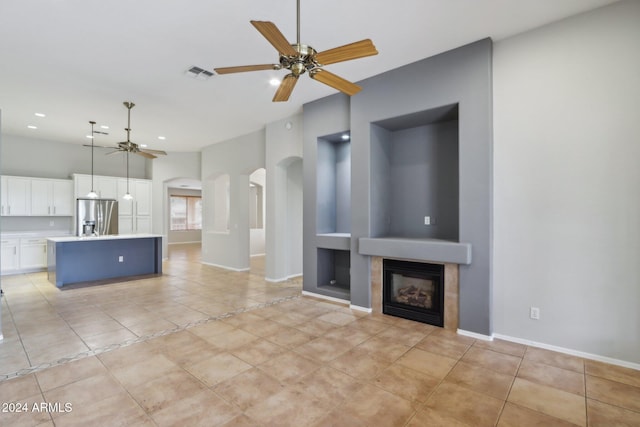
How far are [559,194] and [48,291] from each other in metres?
8.21

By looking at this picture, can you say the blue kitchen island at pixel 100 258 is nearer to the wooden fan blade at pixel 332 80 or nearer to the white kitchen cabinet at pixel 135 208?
the white kitchen cabinet at pixel 135 208

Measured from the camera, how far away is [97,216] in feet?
27.1

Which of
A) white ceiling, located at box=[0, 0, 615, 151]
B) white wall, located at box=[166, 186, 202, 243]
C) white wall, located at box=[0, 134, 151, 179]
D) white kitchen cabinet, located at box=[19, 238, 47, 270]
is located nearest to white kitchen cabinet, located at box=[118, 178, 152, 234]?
white wall, located at box=[0, 134, 151, 179]

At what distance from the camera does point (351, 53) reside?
7.75 feet

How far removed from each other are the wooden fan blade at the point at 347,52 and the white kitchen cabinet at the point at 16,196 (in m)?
8.73

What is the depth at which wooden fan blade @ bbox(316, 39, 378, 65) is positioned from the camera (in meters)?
2.26

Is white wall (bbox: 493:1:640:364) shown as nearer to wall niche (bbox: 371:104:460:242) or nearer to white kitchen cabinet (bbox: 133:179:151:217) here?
wall niche (bbox: 371:104:460:242)

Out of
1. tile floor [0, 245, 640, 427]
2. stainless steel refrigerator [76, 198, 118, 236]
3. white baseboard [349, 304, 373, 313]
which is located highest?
stainless steel refrigerator [76, 198, 118, 236]

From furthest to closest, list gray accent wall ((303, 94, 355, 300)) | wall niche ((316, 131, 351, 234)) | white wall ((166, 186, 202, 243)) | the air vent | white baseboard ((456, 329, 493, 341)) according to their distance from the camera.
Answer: white wall ((166, 186, 202, 243)) < wall niche ((316, 131, 351, 234)) < gray accent wall ((303, 94, 355, 300)) < the air vent < white baseboard ((456, 329, 493, 341))

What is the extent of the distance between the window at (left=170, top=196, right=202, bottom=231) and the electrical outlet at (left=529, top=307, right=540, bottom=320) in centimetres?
1500

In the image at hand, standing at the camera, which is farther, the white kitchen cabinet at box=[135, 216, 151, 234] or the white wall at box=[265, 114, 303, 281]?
the white kitchen cabinet at box=[135, 216, 151, 234]

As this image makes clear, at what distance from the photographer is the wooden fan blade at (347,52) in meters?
2.26

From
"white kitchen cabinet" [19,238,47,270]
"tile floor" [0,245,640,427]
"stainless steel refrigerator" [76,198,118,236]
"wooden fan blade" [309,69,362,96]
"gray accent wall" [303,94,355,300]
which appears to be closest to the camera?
"tile floor" [0,245,640,427]

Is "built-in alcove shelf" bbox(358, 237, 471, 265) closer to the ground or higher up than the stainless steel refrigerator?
closer to the ground
